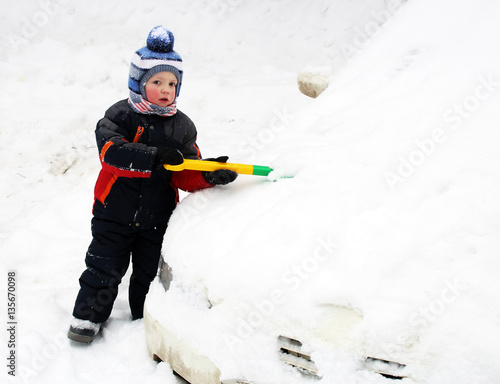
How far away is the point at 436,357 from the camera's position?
1343 mm

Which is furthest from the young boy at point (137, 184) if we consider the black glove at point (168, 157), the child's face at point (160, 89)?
the black glove at point (168, 157)

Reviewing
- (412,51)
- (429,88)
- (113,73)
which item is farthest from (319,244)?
(113,73)

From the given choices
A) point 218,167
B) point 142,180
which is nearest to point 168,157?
point 218,167

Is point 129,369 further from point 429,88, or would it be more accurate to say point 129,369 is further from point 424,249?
point 429,88

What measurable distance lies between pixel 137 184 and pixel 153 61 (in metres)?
0.55

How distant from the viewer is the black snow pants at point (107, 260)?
232cm

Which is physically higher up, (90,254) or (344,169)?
(344,169)

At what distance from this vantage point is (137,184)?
2.30 metres

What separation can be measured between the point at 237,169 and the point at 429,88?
2.63 feet

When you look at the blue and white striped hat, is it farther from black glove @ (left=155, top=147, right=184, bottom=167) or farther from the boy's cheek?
black glove @ (left=155, top=147, right=184, bottom=167)

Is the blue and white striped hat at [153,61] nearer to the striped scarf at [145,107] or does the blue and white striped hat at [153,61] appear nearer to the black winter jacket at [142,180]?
the striped scarf at [145,107]

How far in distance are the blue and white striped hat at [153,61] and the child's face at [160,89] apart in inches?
0.7

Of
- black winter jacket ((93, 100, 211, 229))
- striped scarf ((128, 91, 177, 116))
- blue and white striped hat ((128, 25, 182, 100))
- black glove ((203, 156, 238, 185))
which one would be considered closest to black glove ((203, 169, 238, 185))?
black glove ((203, 156, 238, 185))

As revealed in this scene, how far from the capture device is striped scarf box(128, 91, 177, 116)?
2.26 meters
